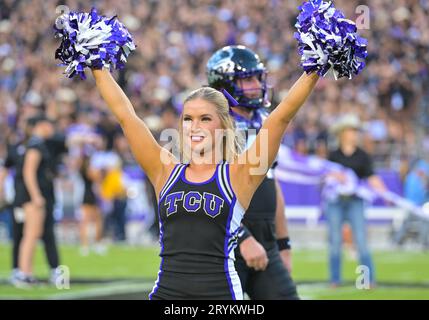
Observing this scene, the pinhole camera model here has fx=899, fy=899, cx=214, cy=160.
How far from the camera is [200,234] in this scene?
386cm

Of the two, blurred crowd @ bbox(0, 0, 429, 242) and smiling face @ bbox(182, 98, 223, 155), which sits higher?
blurred crowd @ bbox(0, 0, 429, 242)

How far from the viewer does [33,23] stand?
24594mm

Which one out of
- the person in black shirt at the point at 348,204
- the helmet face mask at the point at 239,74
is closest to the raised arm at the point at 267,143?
the helmet face mask at the point at 239,74

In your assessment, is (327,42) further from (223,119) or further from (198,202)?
(198,202)

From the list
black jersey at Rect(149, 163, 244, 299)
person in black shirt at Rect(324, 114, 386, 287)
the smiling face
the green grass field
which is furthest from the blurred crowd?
black jersey at Rect(149, 163, 244, 299)

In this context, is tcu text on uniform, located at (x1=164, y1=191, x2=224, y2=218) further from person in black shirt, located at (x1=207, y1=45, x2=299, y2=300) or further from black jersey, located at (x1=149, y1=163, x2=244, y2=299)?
person in black shirt, located at (x1=207, y1=45, x2=299, y2=300)

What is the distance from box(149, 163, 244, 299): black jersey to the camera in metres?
3.85

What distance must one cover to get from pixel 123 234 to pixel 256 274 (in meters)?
13.7

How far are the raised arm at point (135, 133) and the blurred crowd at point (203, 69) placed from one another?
12405mm

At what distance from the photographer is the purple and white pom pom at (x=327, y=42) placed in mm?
3826

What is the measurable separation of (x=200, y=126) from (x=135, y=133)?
30 cm

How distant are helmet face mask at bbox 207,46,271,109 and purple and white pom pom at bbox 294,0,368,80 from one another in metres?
1.64

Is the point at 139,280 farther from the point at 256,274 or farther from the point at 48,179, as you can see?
the point at 256,274
